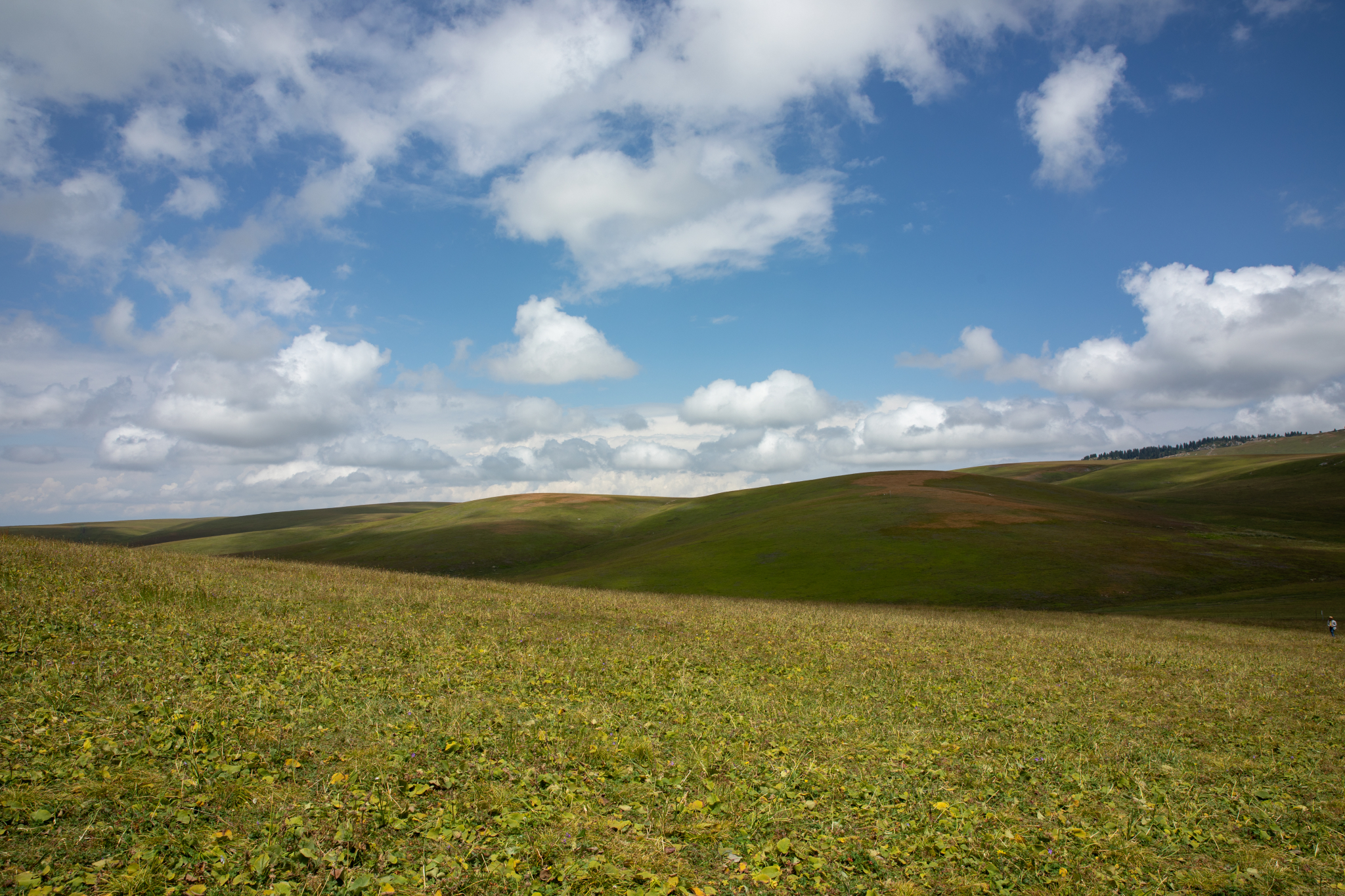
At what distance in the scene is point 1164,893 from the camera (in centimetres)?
856

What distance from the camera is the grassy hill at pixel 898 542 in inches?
2170

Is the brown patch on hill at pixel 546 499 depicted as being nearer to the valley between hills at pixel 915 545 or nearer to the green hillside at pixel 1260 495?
the valley between hills at pixel 915 545

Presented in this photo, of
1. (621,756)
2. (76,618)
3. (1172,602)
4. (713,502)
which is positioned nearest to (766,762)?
(621,756)

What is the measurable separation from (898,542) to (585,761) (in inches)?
2491

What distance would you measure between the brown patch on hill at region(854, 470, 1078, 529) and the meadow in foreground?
5465cm

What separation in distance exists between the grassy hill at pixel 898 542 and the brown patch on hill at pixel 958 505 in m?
0.36

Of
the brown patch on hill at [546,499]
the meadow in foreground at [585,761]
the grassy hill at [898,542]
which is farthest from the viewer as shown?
the brown patch on hill at [546,499]

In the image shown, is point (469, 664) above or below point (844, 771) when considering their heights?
above

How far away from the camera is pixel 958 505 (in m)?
82.9

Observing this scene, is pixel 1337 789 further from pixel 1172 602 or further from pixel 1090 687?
pixel 1172 602

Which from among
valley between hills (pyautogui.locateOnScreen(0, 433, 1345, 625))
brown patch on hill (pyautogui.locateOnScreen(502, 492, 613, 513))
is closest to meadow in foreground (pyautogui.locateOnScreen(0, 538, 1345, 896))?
valley between hills (pyautogui.locateOnScreen(0, 433, 1345, 625))

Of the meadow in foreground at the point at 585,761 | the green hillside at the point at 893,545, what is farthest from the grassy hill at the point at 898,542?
the meadow in foreground at the point at 585,761

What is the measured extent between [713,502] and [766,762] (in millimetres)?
114856

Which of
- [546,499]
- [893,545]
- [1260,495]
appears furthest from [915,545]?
[1260,495]
